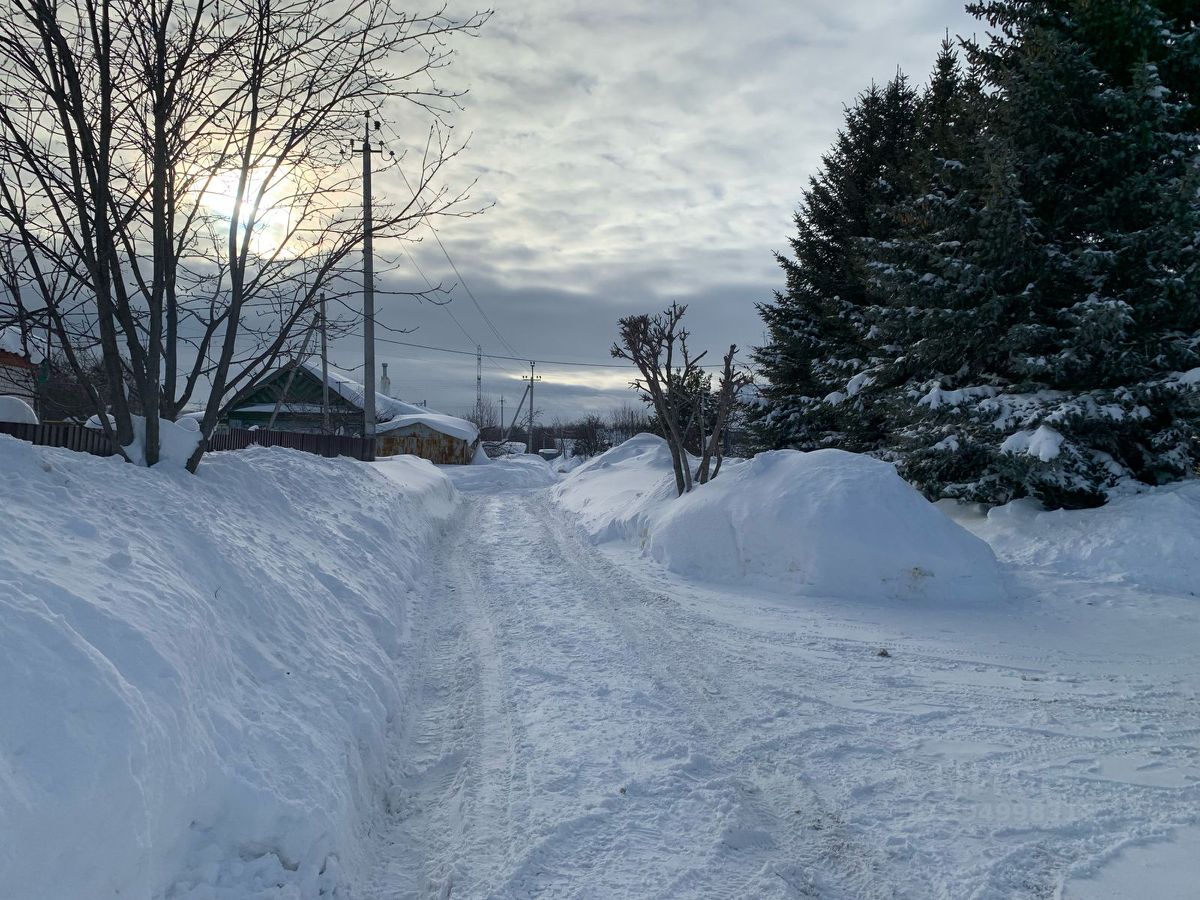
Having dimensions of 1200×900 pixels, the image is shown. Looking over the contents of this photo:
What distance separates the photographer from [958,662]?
5.96 metres

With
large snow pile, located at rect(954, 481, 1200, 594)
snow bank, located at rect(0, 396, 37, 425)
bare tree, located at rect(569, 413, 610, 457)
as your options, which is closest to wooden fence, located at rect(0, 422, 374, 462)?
snow bank, located at rect(0, 396, 37, 425)

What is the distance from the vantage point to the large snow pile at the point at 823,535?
833 centimetres

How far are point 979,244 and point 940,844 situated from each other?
11.0 metres

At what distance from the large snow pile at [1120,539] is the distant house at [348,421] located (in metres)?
31.7

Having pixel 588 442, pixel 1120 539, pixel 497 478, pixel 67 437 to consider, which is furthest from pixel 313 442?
pixel 588 442

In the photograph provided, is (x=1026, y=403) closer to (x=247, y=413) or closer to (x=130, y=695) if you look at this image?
(x=130, y=695)

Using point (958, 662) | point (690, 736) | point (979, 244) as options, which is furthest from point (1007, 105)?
point (690, 736)

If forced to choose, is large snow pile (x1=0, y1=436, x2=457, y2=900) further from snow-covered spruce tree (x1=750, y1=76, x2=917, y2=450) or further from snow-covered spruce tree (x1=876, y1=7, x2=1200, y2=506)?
snow-covered spruce tree (x1=750, y1=76, x2=917, y2=450)

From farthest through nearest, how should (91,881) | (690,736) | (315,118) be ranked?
1. (315,118)
2. (690,736)
3. (91,881)

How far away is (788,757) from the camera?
4.12 metres

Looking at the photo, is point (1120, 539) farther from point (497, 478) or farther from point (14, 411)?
point (497, 478)

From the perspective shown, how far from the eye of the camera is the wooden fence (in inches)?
285

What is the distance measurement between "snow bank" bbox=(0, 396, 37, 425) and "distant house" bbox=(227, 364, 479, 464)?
23822 mm

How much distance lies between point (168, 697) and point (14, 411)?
36.6 ft
